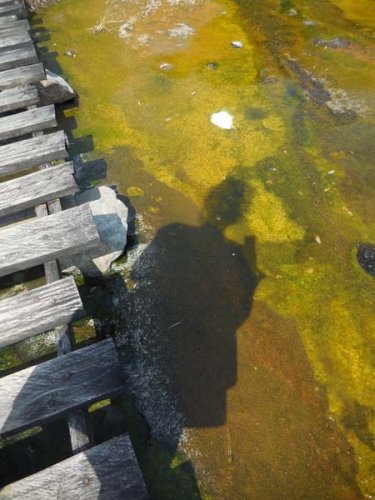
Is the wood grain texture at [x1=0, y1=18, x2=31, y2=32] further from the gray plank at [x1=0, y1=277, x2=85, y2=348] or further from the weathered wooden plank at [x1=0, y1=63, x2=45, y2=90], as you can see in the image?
the gray plank at [x1=0, y1=277, x2=85, y2=348]

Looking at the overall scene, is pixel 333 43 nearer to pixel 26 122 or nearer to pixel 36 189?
pixel 26 122

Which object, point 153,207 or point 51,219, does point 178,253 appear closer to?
point 153,207

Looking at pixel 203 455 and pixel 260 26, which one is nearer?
pixel 203 455

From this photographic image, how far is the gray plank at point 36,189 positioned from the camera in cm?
297

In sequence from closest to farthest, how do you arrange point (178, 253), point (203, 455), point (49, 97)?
point (203, 455) → point (178, 253) → point (49, 97)

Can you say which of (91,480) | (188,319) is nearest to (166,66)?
(188,319)

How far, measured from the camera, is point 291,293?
115 inches

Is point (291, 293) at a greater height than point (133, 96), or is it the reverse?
point (133, 96)

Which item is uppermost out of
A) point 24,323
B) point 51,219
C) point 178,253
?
point 51,219

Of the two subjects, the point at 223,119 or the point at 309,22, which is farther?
the point at 309,22

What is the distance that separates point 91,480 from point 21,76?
4.13 meters

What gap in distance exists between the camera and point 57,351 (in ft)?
7.95

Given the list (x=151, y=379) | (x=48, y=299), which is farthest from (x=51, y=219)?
(x=151, y=379)

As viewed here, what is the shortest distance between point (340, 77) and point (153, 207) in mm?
3055
